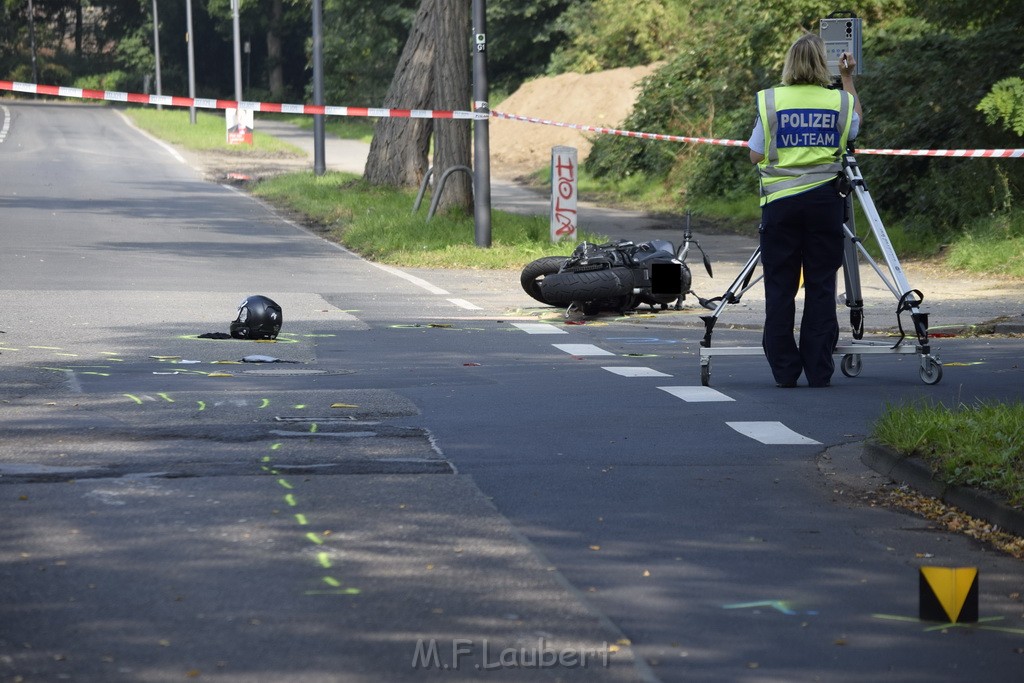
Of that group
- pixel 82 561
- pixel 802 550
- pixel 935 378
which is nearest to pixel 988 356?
pixel 935 378

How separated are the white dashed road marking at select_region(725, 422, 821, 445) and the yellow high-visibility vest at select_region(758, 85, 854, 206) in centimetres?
168

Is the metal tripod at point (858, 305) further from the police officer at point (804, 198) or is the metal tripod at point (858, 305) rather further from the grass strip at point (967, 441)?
the grass strip at point (967, 441)

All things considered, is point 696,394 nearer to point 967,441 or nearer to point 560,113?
point 967,441

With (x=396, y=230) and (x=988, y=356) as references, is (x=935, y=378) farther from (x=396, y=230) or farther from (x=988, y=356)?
(x=396, y=230)

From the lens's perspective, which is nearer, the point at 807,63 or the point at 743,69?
the point at 807,63

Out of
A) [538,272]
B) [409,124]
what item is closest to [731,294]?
[538,272]

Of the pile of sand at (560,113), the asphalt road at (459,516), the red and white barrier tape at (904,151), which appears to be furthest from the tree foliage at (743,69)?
the asphalt road at (459,516)

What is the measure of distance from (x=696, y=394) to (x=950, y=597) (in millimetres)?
4642

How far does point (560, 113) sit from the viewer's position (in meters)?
44.5

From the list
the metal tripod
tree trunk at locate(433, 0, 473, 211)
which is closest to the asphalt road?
the metal tripod

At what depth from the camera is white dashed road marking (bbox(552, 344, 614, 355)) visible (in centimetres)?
1166

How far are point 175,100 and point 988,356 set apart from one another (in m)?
12.3

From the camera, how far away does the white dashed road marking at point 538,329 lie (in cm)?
1302

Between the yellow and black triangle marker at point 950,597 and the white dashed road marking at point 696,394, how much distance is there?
14.3ft
